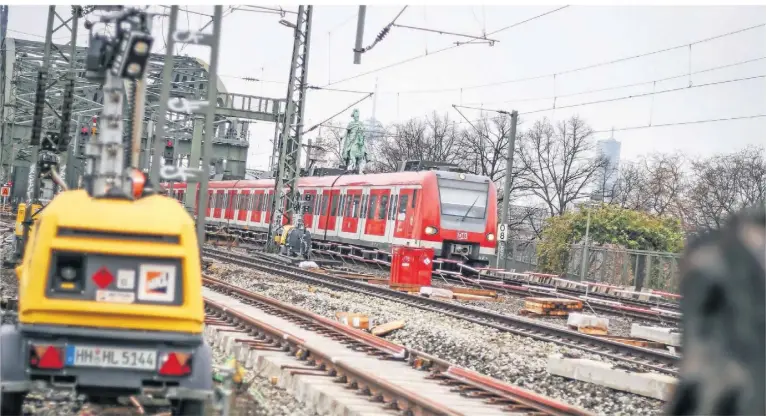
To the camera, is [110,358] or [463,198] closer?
[110,358]

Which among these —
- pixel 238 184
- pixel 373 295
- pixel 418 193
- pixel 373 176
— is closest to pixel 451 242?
pixel 418 193

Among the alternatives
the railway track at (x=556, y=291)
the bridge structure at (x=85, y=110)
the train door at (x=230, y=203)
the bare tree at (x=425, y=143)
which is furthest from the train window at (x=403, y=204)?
the bare tree at (x=425, y=143)

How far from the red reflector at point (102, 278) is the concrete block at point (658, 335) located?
11.1m

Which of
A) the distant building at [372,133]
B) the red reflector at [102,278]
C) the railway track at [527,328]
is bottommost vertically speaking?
the railway track at [527,328]

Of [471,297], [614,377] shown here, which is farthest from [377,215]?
[614,377]

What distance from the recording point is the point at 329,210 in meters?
37.3

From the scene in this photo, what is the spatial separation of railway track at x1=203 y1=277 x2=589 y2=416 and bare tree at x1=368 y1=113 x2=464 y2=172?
50.3 metres

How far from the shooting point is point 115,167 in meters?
6.09

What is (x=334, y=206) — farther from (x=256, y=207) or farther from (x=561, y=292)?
(x=561, y=292)

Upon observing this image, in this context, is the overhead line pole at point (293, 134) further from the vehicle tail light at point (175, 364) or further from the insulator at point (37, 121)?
the vehicle tail light at point (175, 364)

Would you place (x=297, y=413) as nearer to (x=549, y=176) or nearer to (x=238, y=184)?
(x=238, y=184)

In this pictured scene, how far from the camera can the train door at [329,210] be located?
36.6 m

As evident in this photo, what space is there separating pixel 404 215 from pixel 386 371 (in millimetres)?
19803

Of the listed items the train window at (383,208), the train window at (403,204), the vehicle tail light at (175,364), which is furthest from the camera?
the train window at (383,208)
